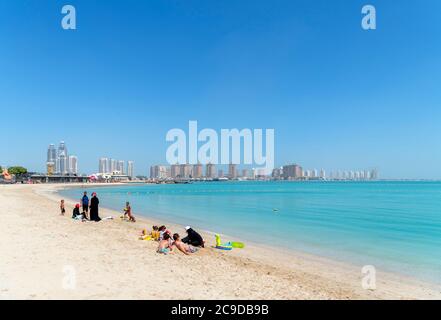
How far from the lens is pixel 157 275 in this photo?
7816 millimetres

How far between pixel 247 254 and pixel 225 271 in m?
4.07

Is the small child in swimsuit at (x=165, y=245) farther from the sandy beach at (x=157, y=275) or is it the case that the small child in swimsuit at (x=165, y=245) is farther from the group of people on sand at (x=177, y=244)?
the sandy beach at (x=157, y=275)

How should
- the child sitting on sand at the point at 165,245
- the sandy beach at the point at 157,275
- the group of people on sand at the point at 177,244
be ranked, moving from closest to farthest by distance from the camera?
the sandy beach at the point at 157,275, the child sitting on sand at the point at 165,245, the group of people on sand at the point at 177,244

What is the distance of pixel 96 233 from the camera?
1406cm

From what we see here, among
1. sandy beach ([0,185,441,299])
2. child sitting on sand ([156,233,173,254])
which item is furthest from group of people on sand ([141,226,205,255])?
sandy beach ([0,185,441,299])

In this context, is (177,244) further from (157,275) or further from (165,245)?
(157,275)

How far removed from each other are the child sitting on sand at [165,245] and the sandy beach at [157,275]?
0.31 metres

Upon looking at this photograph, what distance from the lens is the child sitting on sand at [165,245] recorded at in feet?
34.4

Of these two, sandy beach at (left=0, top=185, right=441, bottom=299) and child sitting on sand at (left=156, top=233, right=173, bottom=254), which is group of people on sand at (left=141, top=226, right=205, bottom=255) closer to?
child sitting on sand at (left=156, top=233, right=173, bottom=254)

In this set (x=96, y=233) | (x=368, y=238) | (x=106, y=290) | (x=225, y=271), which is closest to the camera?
(x=106, y=290)

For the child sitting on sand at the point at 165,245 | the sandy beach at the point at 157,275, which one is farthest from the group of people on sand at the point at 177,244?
the sandy beach at the point at 157,275

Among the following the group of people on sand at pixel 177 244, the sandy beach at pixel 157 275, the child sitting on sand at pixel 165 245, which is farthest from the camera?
the group of people on sand at pixel 177 244
